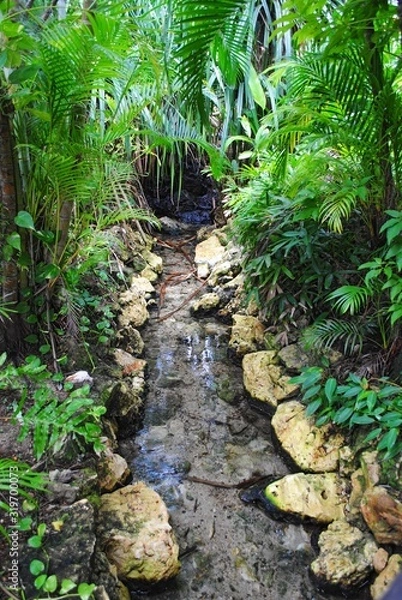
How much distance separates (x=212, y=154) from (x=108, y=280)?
1090mm

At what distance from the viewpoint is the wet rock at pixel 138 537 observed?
53.2 inches

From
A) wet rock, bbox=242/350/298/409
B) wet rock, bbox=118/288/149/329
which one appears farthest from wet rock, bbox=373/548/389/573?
wet rock, bbox=118/288/149/329

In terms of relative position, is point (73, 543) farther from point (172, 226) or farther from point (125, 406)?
point (172, 226)

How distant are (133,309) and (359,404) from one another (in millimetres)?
1664

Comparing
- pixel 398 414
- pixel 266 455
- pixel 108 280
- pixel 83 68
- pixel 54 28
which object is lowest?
pixel 266 455

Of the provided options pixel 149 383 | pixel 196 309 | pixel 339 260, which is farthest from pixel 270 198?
pixel 149 383

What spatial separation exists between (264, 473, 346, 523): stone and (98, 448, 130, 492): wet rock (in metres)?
0.61

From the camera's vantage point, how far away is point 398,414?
5.08 ft

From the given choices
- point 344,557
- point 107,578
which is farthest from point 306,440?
point 107,578

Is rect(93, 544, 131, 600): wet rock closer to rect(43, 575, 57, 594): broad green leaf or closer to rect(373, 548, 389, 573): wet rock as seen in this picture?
rect(43, 575, 57, 594): broad green leaf

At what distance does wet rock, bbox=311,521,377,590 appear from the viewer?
1.38 metres

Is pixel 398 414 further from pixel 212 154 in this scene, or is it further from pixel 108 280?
pixel 108 280

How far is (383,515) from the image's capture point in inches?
56.7

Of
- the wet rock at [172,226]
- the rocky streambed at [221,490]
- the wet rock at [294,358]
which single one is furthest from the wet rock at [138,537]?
the wet rock at [172,226]
